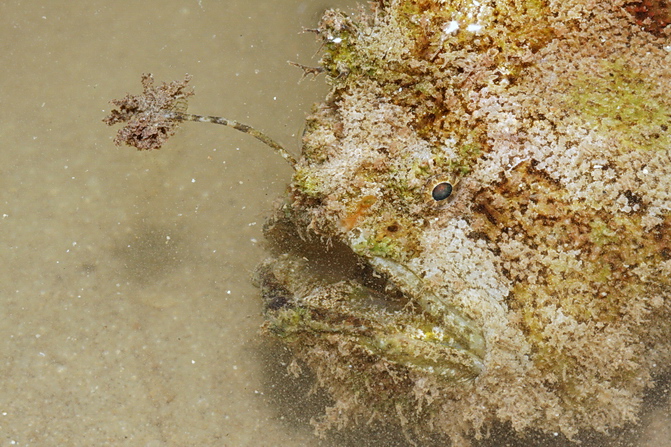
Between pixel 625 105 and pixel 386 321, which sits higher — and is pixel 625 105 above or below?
above

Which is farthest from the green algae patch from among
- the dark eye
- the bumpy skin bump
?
the dark eye

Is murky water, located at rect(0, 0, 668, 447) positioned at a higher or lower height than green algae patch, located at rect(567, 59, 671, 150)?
higher

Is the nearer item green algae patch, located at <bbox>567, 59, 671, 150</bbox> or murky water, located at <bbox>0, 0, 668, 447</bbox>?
green algae patch, located at <bbox>567, 59, 671, 150</bbox>

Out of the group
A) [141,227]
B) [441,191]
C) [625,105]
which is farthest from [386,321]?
[141,227]

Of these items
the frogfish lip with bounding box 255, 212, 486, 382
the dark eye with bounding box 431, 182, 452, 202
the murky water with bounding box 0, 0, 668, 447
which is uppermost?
the murky water with bounding box 0, 0, 668, 447

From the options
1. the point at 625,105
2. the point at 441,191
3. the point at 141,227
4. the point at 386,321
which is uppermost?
the point at 141,227

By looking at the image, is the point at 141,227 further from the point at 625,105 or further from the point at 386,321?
the point at 625,105

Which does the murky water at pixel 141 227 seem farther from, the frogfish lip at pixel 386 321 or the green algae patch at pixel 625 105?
the green algae patch at pixel 625 105

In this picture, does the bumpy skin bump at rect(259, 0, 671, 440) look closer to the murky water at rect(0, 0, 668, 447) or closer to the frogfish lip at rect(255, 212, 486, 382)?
the frogfish lip at rect(255, 212, 486, 382)
